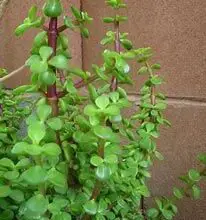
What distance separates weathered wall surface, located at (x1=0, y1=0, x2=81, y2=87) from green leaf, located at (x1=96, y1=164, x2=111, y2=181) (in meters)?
1.12

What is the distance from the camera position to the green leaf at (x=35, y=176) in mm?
646

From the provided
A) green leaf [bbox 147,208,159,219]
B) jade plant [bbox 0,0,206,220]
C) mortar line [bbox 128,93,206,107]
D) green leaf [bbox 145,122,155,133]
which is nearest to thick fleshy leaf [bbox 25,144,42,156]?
jade plant [bbox 0,0,206,220]

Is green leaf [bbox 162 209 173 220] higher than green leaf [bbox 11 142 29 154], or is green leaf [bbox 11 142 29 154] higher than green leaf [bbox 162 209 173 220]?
green leaf [bbox 11 142 29 154]

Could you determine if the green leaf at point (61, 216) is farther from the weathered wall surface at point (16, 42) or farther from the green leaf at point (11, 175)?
the weathered wall surface at point (16, 42)

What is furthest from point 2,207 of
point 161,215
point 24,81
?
point 24,81

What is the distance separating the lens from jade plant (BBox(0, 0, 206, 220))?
0.68 m

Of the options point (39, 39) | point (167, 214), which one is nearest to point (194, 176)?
point (167, 214)

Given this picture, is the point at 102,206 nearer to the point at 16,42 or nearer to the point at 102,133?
the point at 102,133

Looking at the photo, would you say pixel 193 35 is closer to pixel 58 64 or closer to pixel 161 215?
pixel 161 215

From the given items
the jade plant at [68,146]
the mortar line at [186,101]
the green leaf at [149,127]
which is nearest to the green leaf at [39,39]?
the jade plant at [68,146]

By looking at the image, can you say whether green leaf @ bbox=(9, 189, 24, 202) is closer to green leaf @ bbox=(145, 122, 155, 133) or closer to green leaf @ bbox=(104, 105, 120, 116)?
green leaf @ bbox=(104, 105, 120, 116)

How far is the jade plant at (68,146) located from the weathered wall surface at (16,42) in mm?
848

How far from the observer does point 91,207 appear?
0.77 meters

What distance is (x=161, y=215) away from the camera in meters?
1.10
